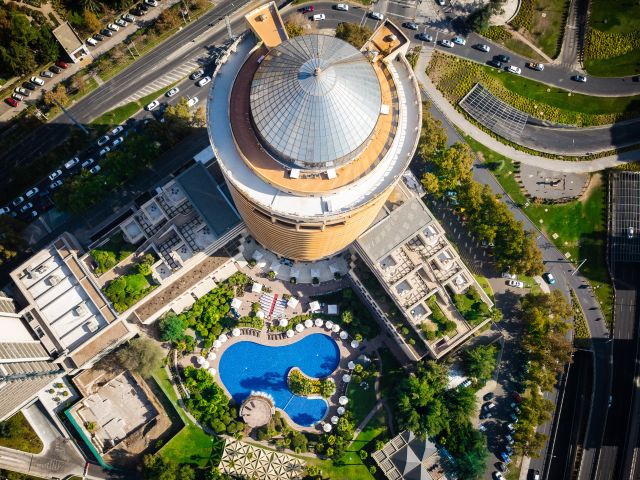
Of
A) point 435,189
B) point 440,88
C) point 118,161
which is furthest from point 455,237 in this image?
point 118,161

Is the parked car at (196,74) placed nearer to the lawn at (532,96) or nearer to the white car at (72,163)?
the white car at (72,163)

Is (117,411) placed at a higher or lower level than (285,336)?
higher

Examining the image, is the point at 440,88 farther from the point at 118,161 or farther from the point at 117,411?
the point at 117,411

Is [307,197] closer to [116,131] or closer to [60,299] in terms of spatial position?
[60,299]

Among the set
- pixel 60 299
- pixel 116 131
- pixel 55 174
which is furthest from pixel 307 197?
pixel 55 174

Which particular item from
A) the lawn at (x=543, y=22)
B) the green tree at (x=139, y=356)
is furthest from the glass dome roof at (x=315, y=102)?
the lawn at (x=543, y=22)

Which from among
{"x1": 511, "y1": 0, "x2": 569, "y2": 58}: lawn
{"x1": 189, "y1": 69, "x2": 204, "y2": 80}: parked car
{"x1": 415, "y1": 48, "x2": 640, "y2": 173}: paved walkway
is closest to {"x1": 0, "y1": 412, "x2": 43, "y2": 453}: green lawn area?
{"x1": 189, "y1": 69, "x2": 204, "y2": 80}: parked car

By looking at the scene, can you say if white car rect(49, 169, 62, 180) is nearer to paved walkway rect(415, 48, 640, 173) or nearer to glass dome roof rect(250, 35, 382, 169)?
glass dome roof rect(250, 35, 382, 169)
